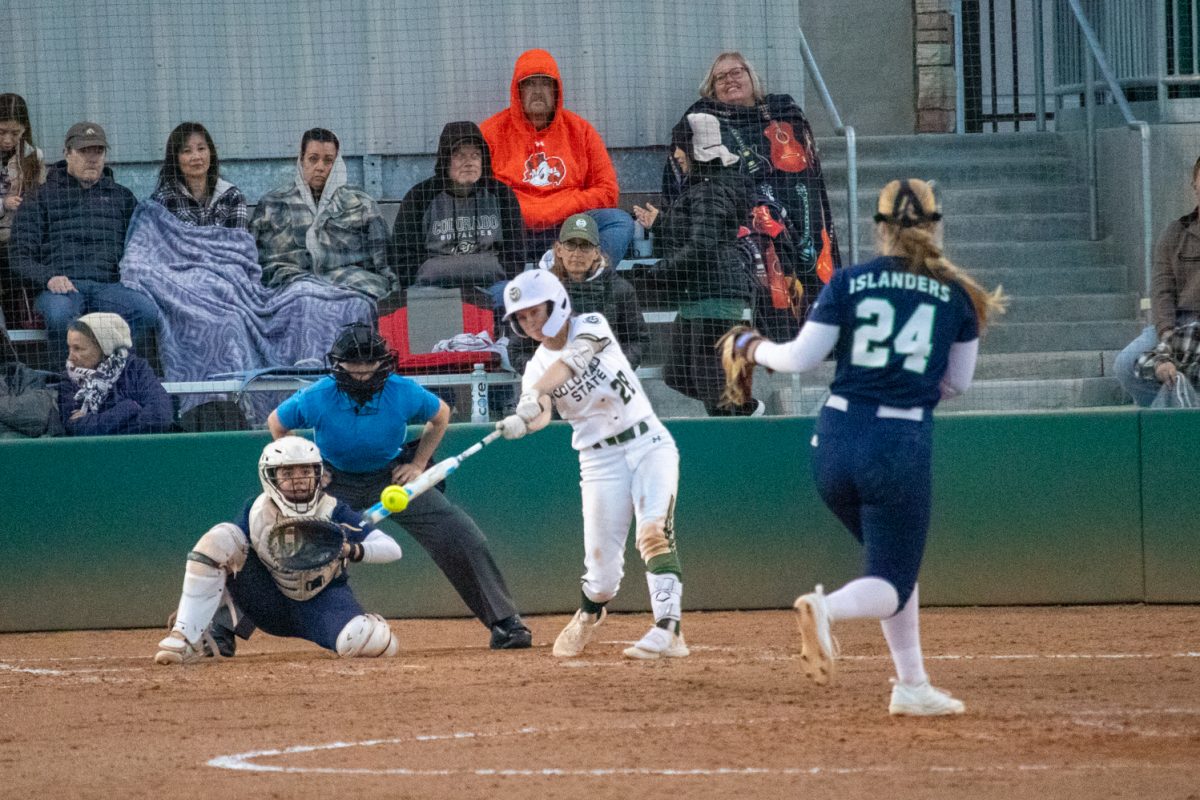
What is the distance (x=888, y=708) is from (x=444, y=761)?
1809 millimetres

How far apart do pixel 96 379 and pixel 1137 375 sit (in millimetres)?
6337

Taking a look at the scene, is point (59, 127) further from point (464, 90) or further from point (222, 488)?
point (222, 488)

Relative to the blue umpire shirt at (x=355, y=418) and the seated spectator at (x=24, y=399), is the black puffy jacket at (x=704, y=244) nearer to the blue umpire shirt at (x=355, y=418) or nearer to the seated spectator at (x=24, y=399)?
the blue umpire shirt at (x=355, y=418)

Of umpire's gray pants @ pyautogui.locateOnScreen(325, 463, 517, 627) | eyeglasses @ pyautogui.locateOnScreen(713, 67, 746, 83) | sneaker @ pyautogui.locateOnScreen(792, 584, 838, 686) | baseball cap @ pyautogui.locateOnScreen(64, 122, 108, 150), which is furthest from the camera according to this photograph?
eyeglasses @ pyautogui.locateOnScreen(713, 67, 746, 83)

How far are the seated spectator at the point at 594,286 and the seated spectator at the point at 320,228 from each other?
4.41 ft

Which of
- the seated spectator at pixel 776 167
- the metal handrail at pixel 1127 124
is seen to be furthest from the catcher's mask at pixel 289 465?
the metal handrail at pixel 1127 124

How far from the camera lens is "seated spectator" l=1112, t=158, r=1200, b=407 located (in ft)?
34.7

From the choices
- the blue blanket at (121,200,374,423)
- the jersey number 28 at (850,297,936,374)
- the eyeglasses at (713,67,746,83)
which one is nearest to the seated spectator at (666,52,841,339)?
the eyeglasses at (713,67,746,83)

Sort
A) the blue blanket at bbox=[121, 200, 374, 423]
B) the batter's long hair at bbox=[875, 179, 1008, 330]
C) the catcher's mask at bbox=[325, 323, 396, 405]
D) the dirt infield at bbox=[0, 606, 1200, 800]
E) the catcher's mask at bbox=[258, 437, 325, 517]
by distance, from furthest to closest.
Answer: the blue blanket at bbox=[121, 200, 374, 423], the catcher's mask at bbox=[325, 323, 396, 405], the catcher's mask at bbox=[258, 437, 325, 517], the batter's long hair at bbox=[875, 179, 1008, 330], the dirt infield at bbox=[0, 606, 1200, 800]

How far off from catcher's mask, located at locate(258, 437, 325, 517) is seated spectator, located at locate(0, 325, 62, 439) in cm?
250

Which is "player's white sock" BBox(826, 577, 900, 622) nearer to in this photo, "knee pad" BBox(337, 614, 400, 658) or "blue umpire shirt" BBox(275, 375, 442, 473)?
"knee pad" BBox(337, 614, 400, 658)

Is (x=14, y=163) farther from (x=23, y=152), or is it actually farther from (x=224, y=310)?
(x=224, y=310)

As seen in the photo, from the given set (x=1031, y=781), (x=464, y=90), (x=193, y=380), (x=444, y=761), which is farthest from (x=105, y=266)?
(x=1031, y=781)

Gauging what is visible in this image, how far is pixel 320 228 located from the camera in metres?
11.2
